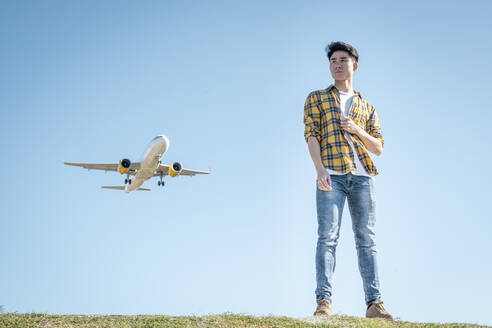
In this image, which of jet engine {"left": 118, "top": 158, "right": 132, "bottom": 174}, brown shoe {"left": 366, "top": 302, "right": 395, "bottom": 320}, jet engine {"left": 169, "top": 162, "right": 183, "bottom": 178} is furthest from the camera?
Result: jet engine {"left": 169, "top": 162, "right": 183, "bottom": 178}

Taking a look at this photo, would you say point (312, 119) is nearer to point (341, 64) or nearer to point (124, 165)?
point (341, 64)

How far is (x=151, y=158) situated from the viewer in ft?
104

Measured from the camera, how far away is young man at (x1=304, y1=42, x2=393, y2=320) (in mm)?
5180

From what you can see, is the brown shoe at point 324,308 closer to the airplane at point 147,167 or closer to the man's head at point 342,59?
the man's head at point 342,59

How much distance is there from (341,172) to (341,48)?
159 centimetres

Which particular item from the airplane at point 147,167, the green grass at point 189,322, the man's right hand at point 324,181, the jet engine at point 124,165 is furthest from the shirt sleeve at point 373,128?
the jet engine at point 124,165

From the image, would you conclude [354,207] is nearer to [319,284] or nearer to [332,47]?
[319,284]

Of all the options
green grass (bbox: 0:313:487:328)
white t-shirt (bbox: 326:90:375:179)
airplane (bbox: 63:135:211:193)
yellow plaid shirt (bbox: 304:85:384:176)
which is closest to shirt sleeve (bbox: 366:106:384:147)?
yellow plaid shirt (bbox: 304:85:384:176)

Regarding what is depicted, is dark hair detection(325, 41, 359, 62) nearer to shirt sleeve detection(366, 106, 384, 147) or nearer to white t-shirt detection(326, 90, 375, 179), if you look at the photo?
white t-shirt detection(326, 90, 375, 179)

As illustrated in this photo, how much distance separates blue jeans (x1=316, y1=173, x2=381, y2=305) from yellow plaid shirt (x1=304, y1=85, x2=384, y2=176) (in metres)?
0.16

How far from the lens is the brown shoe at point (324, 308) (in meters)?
5.16

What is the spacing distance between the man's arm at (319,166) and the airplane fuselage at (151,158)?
26050 mm

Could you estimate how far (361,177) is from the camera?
5.47 meters

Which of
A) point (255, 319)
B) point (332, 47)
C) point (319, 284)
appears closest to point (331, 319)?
point (319, 284)
